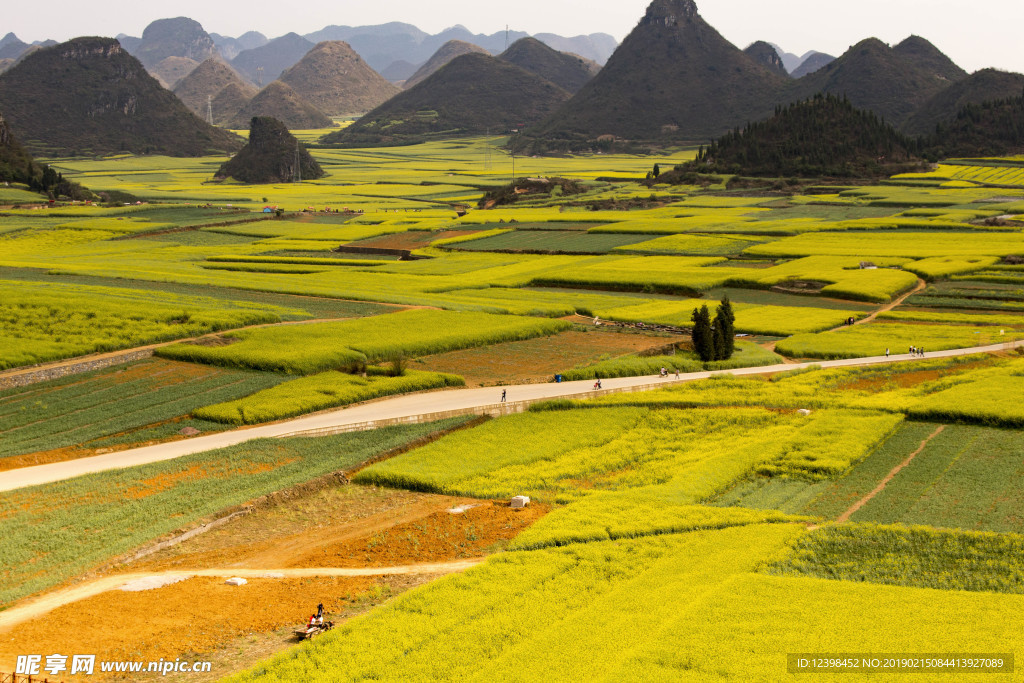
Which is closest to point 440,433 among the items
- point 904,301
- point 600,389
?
point 600,389

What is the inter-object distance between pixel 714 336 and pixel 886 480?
979 inches

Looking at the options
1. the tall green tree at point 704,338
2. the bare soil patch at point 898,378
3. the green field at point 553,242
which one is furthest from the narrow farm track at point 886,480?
the green field at point 553,242

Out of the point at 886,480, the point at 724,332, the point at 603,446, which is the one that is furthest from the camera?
the point at 724,332

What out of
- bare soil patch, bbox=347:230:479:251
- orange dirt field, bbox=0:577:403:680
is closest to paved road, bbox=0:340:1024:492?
orange dirt field, bbox=0:577:403:680

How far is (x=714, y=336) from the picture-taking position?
6006 cm

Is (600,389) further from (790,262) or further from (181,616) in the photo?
(790,262)

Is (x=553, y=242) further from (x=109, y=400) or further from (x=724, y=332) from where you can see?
(x=109, y=400)

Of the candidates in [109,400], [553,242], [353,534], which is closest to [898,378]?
[353,534]

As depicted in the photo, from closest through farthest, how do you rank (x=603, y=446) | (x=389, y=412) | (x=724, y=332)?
(x=603, y=446) → (x=389, y=412) → (x=724, y=332)

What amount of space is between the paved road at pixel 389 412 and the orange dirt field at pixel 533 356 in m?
3.28

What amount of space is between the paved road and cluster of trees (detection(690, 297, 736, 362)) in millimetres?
3047

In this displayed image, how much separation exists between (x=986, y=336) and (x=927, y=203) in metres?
88.1

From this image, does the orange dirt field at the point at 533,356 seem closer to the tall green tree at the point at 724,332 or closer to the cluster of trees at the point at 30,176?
the tall green tree at the point at 724,332

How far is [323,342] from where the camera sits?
5862 centimetres
